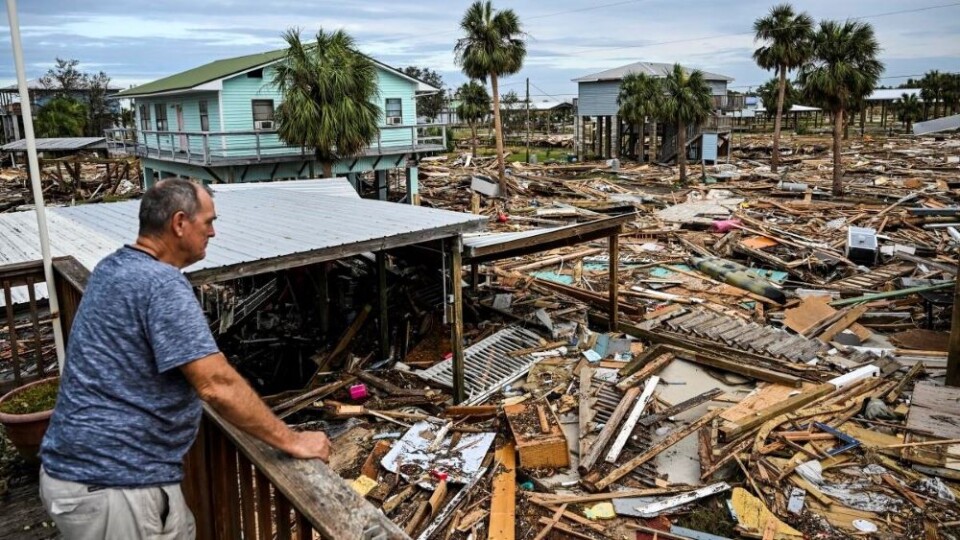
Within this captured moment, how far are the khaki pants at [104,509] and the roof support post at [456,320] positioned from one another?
7.25 metres

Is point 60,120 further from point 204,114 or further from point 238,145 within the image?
point 238,145

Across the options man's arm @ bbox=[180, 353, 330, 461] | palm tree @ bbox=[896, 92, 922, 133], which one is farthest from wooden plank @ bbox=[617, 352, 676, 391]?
palm tree @ bbox=[896, 92, 922, 133]

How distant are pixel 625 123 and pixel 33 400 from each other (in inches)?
1878

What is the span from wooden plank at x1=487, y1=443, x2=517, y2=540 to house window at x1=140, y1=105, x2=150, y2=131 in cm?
2902

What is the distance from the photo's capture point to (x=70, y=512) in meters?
2.40

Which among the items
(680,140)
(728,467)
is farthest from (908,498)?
(680,140)

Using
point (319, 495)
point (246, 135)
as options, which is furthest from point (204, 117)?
point (319, 495)

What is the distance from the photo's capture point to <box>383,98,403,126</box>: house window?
2931 centimetres

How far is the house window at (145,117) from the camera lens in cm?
3153

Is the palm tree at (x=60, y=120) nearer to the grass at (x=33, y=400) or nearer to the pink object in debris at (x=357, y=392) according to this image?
the pink object in debris at (x=357, y=392)

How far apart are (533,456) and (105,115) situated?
205 ft

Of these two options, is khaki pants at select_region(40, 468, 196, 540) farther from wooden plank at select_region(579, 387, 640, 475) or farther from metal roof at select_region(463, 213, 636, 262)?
metal roof at select_region(463, 213, 636, 262)

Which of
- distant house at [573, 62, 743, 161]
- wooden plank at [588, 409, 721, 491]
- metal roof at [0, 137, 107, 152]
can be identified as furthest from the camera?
distant house at [573, 62, 743, 161]

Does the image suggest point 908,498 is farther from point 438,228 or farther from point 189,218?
point 189,218
